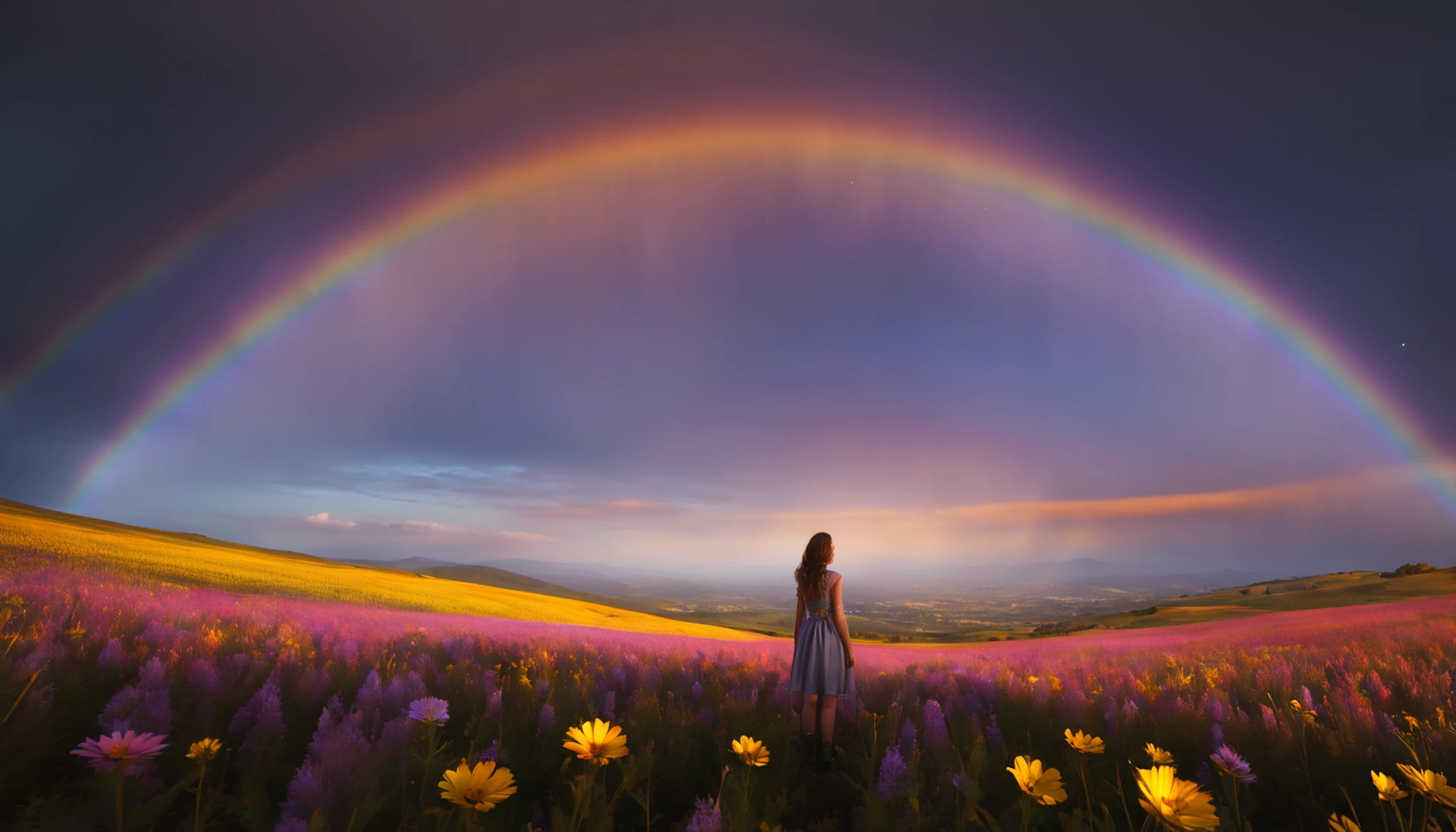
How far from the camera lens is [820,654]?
4.92 m

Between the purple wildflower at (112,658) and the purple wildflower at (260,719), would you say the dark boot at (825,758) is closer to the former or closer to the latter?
the purple wildflower at (260,719)

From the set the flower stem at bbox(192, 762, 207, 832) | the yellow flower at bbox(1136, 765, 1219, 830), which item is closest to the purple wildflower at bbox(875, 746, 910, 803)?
the yellow flower at bbox(1136, 765, 1219, 830)

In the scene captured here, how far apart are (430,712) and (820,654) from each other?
3201 mm

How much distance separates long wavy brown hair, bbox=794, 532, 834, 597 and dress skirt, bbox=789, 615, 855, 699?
2.34 feet

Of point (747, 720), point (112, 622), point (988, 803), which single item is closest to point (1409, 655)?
point (988, 803)

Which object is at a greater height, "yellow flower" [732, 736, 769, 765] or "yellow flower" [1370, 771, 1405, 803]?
"yellow flower" [1370, 771, 1405, 803]

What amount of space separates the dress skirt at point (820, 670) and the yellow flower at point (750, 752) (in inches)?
93.9

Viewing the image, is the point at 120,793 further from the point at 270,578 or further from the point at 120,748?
the point at 270,578

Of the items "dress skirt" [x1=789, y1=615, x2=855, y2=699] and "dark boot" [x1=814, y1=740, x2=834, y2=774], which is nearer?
"dark boot" [x1=814, y1=740, x2=834, y2=774]

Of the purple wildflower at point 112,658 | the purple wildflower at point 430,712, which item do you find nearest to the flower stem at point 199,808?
the purple wildflower at point 430,712

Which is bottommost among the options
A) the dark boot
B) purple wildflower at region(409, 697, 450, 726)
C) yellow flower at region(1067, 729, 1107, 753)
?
the dark boot

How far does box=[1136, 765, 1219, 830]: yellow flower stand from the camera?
1.70 m

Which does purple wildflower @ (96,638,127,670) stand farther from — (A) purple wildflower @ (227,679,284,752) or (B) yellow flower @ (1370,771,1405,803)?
(B) yellow flower @ (1370,771,1405,803)

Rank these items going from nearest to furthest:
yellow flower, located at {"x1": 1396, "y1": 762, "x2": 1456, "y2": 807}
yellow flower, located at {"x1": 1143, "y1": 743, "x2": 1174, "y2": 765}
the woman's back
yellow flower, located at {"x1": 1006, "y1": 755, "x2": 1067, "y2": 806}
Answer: yellow flower, located at {"x1": 1396, "y1": 762, "x2": 1456, "y2": 807} → yellow flower, located at {"x1": 1006, "y1": 755, "x2": 1067, "y2": 806} → yellow flower, located at {"x1": 1143, "y1": 743, "x2": 1174, "y2": 765} → the woman's back
